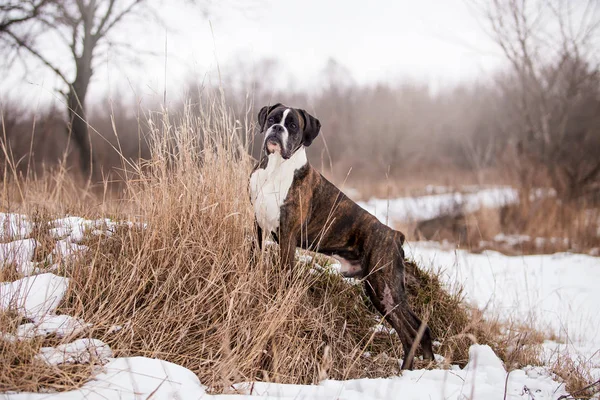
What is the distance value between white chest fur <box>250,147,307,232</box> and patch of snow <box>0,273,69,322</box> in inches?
47.5

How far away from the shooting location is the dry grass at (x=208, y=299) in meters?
2.45

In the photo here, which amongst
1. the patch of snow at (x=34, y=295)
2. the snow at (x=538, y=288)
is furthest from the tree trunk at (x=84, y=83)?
the patch of snow at (x=34, y=295)

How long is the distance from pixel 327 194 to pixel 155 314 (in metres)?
1.38

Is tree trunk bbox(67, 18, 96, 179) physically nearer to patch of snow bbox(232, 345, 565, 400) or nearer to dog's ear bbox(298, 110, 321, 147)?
dog's ear bbox(298, 110, 321, 147)

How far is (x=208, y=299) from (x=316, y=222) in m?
0.94

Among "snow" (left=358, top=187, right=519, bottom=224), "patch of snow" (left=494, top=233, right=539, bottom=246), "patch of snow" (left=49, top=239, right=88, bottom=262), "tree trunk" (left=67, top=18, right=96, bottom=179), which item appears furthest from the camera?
"snow" (left=358, top=187, right=519, bottom=224)

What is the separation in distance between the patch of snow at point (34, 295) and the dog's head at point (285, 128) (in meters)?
1.44

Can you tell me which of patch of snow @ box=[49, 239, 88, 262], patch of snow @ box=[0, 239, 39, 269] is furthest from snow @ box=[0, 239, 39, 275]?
patch of snow @ box=[49, 239, 88, 262]

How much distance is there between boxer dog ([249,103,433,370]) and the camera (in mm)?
3023

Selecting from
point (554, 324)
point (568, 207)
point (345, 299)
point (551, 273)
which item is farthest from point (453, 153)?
point (345, 299)

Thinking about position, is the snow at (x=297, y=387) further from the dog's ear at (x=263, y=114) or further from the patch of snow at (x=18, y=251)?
the dog's ear at (x=263, y=114)

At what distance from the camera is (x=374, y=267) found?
3.19 m

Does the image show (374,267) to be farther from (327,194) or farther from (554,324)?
(554,324)

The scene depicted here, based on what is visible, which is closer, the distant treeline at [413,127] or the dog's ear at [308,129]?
the dog's ear at [308,129]
